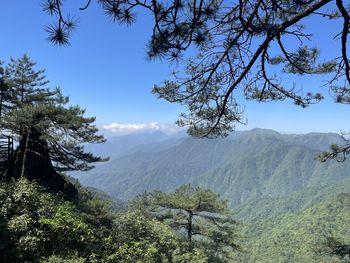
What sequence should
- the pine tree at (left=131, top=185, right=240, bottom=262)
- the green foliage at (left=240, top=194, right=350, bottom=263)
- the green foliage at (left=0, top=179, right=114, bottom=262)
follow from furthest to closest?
the green foliage at (left=240, top=194, right=350, bottom=263) < the pine tree at (left=131, top=185, right=240, bottom=262) < the green foliage at (left=0, top=179, right=114, bottom=262)

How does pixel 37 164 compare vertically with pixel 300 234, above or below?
above

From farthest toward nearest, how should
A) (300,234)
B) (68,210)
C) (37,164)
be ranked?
(300,234) < (37,164) < (68,210)

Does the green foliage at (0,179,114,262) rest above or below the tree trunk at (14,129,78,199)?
below

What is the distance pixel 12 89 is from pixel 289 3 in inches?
869

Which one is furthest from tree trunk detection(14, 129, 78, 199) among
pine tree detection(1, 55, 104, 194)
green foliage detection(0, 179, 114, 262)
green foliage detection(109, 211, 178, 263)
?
green foliage detection(0, 179, 114, 262)

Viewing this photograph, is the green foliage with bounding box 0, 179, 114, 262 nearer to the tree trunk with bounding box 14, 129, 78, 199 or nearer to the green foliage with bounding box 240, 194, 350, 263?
the tree trunk with bounding box 14, 129, 78, 199

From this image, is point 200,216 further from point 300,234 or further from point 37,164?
point 300,234

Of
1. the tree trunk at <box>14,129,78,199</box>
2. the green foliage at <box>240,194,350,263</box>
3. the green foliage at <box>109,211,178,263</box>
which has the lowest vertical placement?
the green foliage at <box>240,194,350,263</box>

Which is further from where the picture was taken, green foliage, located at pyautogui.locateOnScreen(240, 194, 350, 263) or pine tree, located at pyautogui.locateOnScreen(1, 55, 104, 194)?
green foliage, located at pyautogui.locateOnScreen(240, 194, 350, 263)

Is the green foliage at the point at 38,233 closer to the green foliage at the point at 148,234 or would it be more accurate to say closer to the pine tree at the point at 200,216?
the green foliage at the point at 148,234

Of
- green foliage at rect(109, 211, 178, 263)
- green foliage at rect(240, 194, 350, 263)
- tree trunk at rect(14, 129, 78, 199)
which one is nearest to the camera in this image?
green foliage at rect(109, 211, 178, 263)

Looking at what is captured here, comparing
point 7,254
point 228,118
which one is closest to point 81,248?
point 7,254

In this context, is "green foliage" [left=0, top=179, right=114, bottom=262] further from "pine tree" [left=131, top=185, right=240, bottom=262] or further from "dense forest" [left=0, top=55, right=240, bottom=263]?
"pine tree" [left=131, top=185, right=240, bottom=262]

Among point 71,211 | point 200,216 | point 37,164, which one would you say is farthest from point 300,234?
point 71,211
